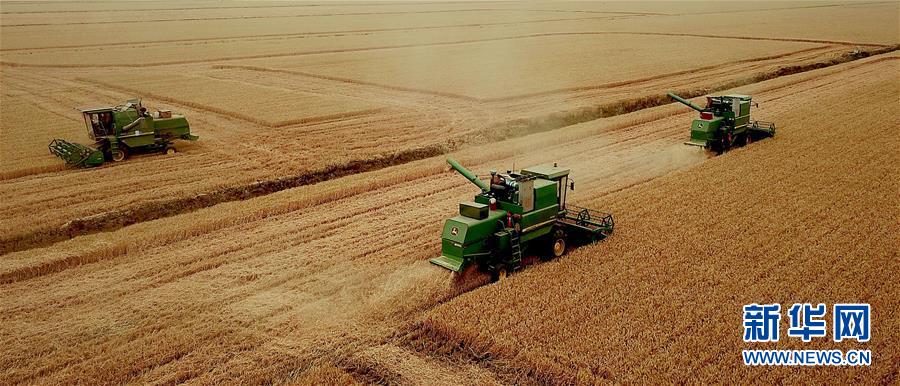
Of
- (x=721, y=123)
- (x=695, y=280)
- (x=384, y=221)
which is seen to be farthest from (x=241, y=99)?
(x=695, y=280)

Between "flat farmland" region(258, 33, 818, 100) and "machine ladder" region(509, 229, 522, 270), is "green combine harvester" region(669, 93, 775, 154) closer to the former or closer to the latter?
"machine ladder" region(509, 229, 522, 270)

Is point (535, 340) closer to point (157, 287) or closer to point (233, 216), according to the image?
point (157, 287)

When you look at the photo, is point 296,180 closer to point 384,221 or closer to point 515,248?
point 384,221

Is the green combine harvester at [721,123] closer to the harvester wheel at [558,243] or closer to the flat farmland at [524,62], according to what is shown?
the harvester wheel at [558,243]

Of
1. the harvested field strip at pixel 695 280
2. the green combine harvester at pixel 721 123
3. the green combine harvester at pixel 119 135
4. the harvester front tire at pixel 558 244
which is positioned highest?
the green combine harvester at pixel 119 135

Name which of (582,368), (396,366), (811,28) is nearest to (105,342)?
(396,366)

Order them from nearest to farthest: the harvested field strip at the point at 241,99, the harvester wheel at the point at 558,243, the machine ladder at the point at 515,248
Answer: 1. the machine ladder at the point at 515,248
2. the harvester wheel at the point at 558,243
3. the harvested field strip at the point at 241,99

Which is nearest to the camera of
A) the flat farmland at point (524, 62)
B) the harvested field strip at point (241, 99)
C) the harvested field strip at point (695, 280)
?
the harvested field strip at point (695, 280)

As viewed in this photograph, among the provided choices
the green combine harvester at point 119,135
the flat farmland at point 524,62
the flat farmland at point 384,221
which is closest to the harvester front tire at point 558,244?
the flat farmland at point 384,221
